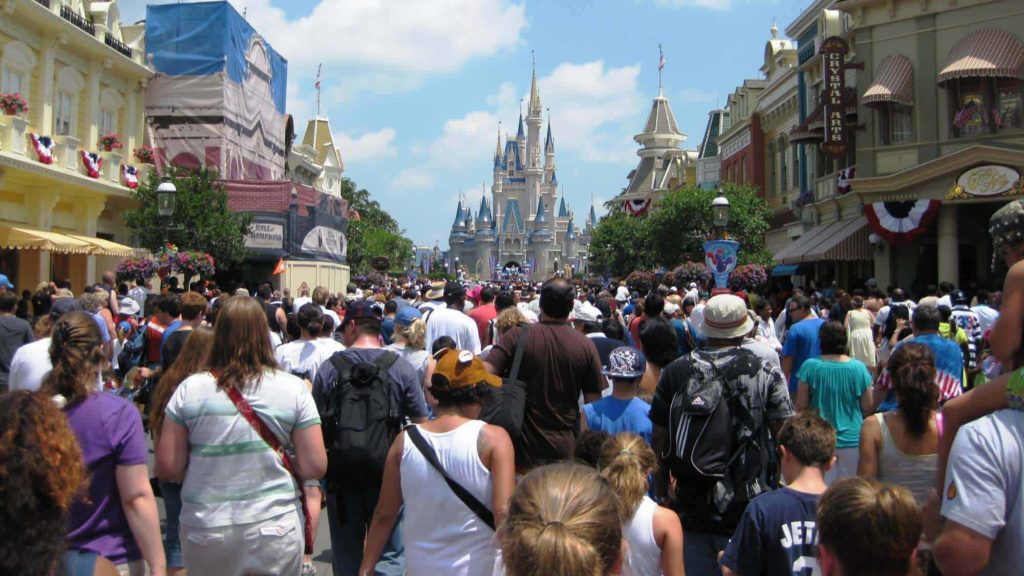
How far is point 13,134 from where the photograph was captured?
2053 cm

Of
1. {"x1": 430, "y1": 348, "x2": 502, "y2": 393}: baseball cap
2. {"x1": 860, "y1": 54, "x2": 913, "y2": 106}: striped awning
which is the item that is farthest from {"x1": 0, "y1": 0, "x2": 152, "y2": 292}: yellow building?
{"x1": 860, "y1": 54, "x2": 913, "y2": 106}: striped awning

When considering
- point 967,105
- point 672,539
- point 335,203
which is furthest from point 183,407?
point 335,203

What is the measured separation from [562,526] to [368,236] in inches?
2770

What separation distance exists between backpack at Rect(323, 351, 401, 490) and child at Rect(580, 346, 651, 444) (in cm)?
116

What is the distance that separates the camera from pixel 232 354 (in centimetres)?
446

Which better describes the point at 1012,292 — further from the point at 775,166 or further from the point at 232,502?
the point at 775,166

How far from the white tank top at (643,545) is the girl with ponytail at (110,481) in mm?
1899

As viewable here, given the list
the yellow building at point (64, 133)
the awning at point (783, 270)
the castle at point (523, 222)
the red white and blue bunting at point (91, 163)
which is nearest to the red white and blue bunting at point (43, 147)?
the yellow building at point (64, 133)

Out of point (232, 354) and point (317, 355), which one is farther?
point (317, 355)

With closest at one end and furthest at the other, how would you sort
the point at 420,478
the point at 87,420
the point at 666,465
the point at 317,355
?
1. the point at 87,420
2. the point at 420,478
3. the point at 666,465
4. the point at 317,355

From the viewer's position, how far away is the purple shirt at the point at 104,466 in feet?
12.8

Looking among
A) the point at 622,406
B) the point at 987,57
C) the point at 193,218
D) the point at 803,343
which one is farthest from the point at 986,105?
the point at 622,406

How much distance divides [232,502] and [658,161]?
84.1 meters

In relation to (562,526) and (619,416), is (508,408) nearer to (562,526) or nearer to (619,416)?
(619,416)
